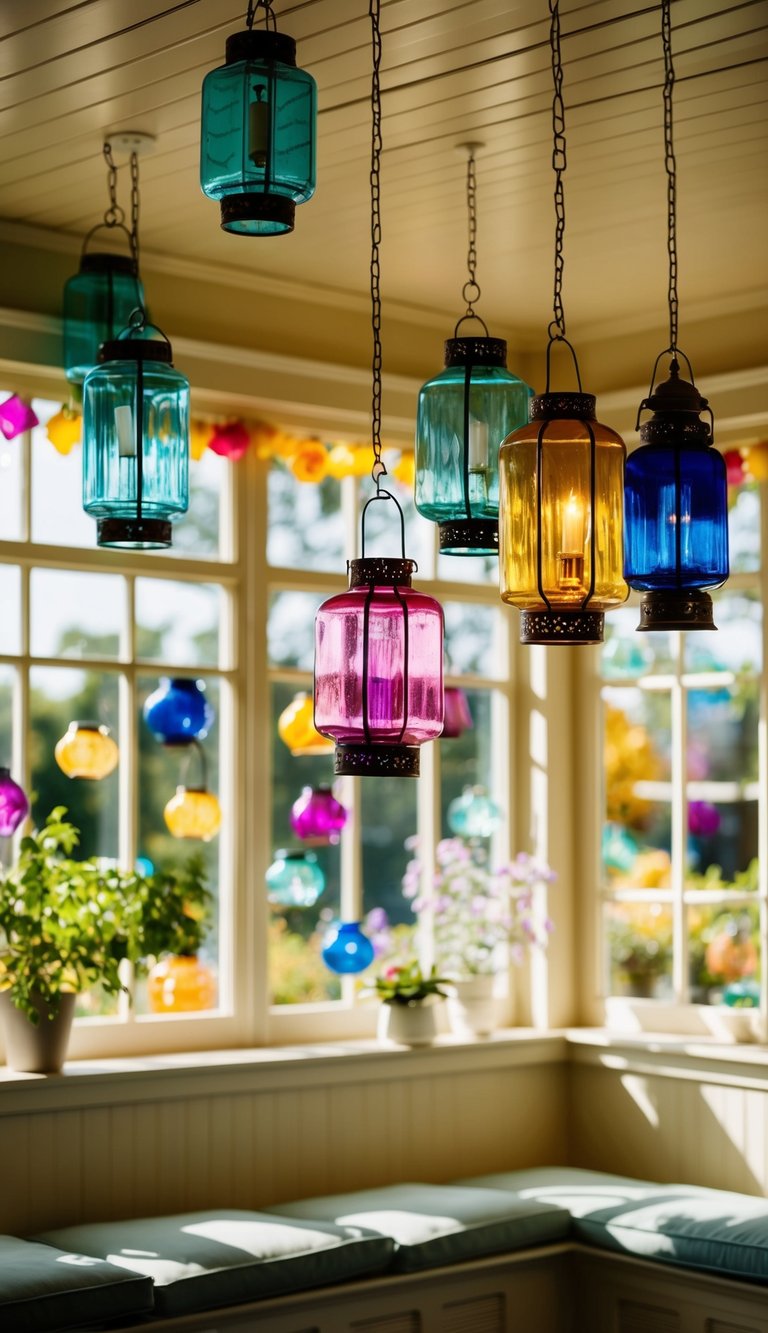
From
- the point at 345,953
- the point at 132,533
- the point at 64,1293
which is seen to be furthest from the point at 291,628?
the point at 64,1293

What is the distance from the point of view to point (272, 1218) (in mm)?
4047

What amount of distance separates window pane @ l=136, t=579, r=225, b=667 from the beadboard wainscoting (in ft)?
3.59

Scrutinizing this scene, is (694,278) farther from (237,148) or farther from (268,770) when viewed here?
(237,148)

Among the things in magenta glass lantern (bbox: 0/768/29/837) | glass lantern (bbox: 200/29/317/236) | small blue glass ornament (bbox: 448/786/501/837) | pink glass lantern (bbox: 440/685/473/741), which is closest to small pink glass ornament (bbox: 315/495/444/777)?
glass lantern (bbox: 200/29/317/236)

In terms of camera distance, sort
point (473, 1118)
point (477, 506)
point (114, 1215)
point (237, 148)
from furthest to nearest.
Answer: point (473, 1118) < point (114, 1215) < point (477, 506) < point (237, 148)

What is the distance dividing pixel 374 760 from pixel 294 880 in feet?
7.55

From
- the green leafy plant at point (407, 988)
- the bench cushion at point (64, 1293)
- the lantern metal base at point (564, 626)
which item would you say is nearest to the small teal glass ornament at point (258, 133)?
the lantern metal base at point (564, 626)

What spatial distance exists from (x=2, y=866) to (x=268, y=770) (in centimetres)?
85

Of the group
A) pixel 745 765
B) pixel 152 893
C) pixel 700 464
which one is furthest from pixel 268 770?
pixel 700 464

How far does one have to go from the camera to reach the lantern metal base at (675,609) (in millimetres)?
2561

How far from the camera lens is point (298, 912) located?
193 inches

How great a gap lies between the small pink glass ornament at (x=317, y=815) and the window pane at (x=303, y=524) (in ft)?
2.17

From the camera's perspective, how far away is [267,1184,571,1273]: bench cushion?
3.96 metres

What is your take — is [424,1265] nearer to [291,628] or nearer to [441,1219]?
[441,1219]
